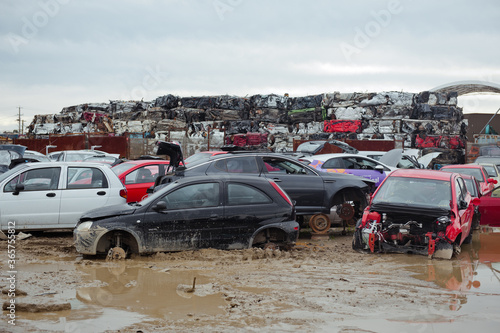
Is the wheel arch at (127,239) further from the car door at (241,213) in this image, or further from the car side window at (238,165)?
the car side window at (238,165)

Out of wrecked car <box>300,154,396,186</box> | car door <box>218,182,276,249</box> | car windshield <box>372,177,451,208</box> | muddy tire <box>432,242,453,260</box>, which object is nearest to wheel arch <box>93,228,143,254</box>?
car door <box>218,182,276,249</box>

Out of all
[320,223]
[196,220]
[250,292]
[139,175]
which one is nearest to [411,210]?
[320,223]

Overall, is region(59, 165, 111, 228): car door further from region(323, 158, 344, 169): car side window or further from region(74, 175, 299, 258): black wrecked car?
region(323, 158, 344, 169): car side window

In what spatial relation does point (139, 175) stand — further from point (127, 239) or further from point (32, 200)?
point (127, 239)

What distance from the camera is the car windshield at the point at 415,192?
33.2 ft

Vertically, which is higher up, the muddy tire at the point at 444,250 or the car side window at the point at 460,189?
the car side window at the point at 460,189

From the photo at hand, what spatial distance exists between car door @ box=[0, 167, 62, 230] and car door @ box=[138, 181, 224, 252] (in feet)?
9.79

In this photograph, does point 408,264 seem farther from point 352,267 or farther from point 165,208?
point 165,208

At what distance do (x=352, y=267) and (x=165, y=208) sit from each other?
3229mm

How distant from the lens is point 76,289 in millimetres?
6953

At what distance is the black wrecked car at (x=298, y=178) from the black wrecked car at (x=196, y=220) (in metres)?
2.14

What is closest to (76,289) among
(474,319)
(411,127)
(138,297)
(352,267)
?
(138,297)

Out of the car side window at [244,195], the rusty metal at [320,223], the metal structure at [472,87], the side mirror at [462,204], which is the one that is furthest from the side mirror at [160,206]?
the metal structure at [472,87]

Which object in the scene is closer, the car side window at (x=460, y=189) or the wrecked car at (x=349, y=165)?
the car side window at (x=460, y=189)
